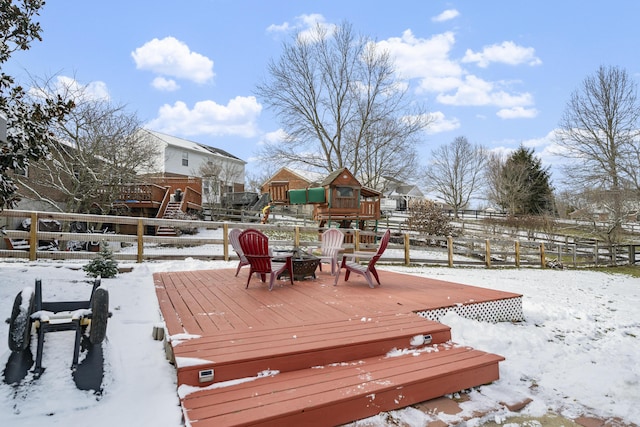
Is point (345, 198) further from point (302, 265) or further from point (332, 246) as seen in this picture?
point (302, 265)

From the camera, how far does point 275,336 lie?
114 inches

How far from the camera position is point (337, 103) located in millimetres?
22484

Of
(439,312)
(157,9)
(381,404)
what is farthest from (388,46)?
(381,404)

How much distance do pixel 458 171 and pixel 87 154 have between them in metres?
33.6

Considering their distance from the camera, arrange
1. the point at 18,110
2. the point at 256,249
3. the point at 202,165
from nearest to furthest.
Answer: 1. the point at 18,110
2. the point at 256,249
3. the point at 202,165

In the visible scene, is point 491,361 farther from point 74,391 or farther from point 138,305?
point 138,305

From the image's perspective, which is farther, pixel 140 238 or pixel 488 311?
pixel 140 238

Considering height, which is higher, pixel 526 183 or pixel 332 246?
pixel 526 183

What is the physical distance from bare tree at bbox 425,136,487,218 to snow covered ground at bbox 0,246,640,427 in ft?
110

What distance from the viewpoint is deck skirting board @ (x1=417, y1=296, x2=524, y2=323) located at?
409 centimetres

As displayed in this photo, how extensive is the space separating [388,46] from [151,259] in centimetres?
1944

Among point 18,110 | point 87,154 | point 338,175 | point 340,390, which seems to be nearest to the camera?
point 340,390

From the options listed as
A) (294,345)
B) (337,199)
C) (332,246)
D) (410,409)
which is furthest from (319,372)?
(337,199)

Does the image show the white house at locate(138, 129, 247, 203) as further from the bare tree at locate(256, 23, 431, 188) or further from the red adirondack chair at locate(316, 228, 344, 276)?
the red adirondack chair at locate(316, 228, 344, 276)
